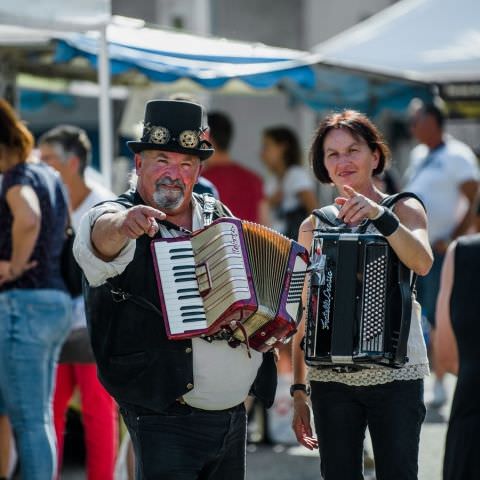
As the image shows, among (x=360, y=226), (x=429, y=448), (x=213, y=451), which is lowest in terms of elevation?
(x=429, y=448)

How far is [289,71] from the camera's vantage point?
7.89m

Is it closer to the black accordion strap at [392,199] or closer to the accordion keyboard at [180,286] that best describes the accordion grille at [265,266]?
the accordion keyboard at [180,286]

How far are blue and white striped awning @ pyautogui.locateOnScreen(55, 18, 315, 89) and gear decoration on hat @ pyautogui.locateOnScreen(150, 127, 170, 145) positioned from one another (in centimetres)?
321

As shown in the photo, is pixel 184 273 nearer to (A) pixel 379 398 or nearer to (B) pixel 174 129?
(B) pixel 174 129

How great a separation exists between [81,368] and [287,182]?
3.35 m

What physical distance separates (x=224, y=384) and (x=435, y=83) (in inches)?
234

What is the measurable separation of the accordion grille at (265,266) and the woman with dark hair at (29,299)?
75.2 inches

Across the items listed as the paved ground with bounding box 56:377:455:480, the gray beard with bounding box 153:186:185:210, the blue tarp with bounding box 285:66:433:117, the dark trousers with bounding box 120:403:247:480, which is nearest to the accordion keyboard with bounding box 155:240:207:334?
the gray beard with bounding box 153:186:185:210

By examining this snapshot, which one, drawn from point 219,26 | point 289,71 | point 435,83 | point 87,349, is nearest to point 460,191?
point 435,83

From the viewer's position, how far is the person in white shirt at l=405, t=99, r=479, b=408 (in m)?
9.20

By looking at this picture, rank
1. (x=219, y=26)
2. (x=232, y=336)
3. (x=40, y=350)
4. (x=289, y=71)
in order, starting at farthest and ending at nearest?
1. (x=219, y=26)
2. (x=289, y=71)
3. (x=40, y=350)
4. (x=232, y=336)

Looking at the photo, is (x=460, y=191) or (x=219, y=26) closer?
(x=460, y=191)

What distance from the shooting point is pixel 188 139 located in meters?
4.39

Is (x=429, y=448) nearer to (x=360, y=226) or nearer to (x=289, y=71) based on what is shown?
(x=289, y=71)
